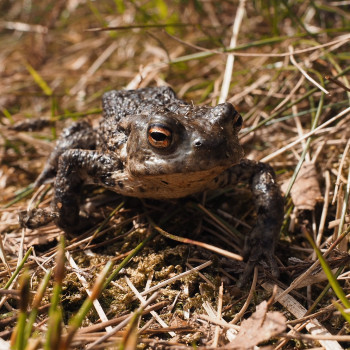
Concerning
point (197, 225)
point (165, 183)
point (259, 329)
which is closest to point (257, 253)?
point (197, 225)

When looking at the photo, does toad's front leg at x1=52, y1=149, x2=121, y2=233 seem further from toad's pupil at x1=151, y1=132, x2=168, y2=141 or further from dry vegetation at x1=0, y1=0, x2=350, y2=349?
toad's pupil at x1=151, y1=132, x2=168, y2=141

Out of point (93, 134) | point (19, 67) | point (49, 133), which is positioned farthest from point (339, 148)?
point (19, 67)

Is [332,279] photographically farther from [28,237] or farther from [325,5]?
[325,5]

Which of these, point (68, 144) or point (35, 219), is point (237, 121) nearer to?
point (68, 144)

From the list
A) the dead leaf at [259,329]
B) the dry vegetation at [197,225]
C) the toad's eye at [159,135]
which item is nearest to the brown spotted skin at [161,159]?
the toad's eye at [159,135]

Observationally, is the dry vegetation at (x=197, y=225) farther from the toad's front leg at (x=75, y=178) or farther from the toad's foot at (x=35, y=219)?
the toad's front leg at (x=75, y=178)

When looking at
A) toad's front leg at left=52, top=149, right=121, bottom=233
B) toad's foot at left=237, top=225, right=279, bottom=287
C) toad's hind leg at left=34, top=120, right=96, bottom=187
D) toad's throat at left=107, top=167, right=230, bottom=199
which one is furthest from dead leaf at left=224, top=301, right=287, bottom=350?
toad's hind leg at left=34, top=120, right=96, bottom=187

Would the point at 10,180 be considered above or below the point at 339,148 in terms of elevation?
below
